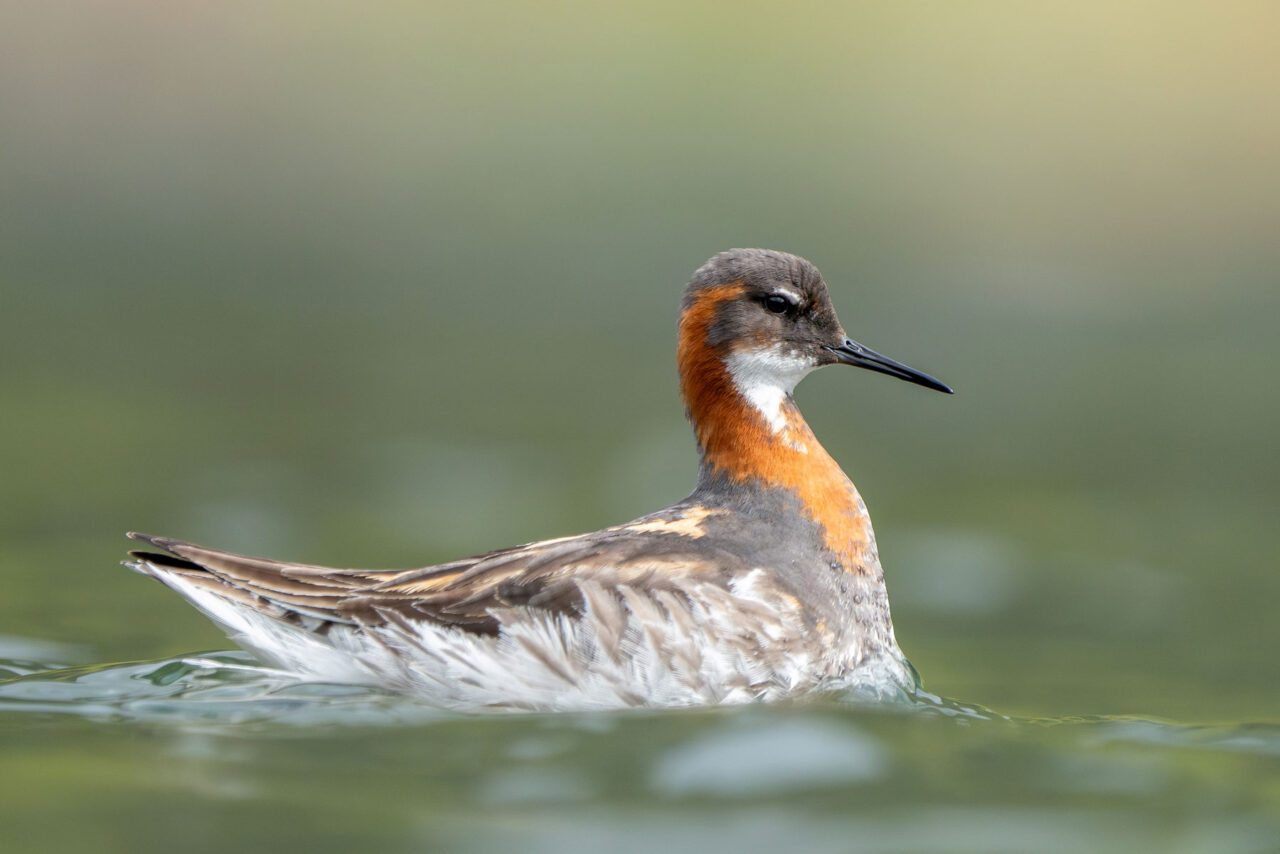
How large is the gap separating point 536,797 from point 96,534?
4924 mm

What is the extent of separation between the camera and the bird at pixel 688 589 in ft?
21.8

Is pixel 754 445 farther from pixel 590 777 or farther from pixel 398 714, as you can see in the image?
pixel 590 777

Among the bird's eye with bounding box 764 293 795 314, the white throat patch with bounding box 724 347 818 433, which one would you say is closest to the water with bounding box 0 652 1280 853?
the white throat patch with bounding box 724 347 818 433

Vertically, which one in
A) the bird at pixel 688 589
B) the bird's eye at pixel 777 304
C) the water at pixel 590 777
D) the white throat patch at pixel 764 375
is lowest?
the water at pixel 590 777

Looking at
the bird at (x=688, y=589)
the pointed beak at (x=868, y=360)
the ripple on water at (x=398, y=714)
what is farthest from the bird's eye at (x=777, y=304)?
the ripple on water at (x=398, y=714)

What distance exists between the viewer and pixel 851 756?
6.33m

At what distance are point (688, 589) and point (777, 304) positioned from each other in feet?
4.34

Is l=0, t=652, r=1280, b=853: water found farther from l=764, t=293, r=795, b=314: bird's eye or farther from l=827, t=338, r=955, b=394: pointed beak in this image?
l=764, t=293, r=795, b=314: bird's eye

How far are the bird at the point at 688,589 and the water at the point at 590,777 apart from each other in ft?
0.47

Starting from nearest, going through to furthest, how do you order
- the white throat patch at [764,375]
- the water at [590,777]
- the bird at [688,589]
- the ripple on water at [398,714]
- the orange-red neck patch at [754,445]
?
1. the water at [590,777]
2. the ripple on water at [398,714]
3. the bird at [688,589]
4. the orange-red neck patch at [754,445]
5. the white throat patch at [764,375]

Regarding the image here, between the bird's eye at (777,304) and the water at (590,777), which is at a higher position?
the bird's eye at (777,304)

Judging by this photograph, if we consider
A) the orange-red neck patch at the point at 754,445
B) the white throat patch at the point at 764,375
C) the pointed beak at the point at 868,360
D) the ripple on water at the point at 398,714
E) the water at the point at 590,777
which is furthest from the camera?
the pointed beak at the point at 868,360

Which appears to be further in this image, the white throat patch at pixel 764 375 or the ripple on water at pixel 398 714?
the white throat patch at pixel 764 375

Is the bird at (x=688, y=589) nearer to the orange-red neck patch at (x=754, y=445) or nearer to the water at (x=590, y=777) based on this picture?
the orange-red neck patch at (x=754, y=445)
